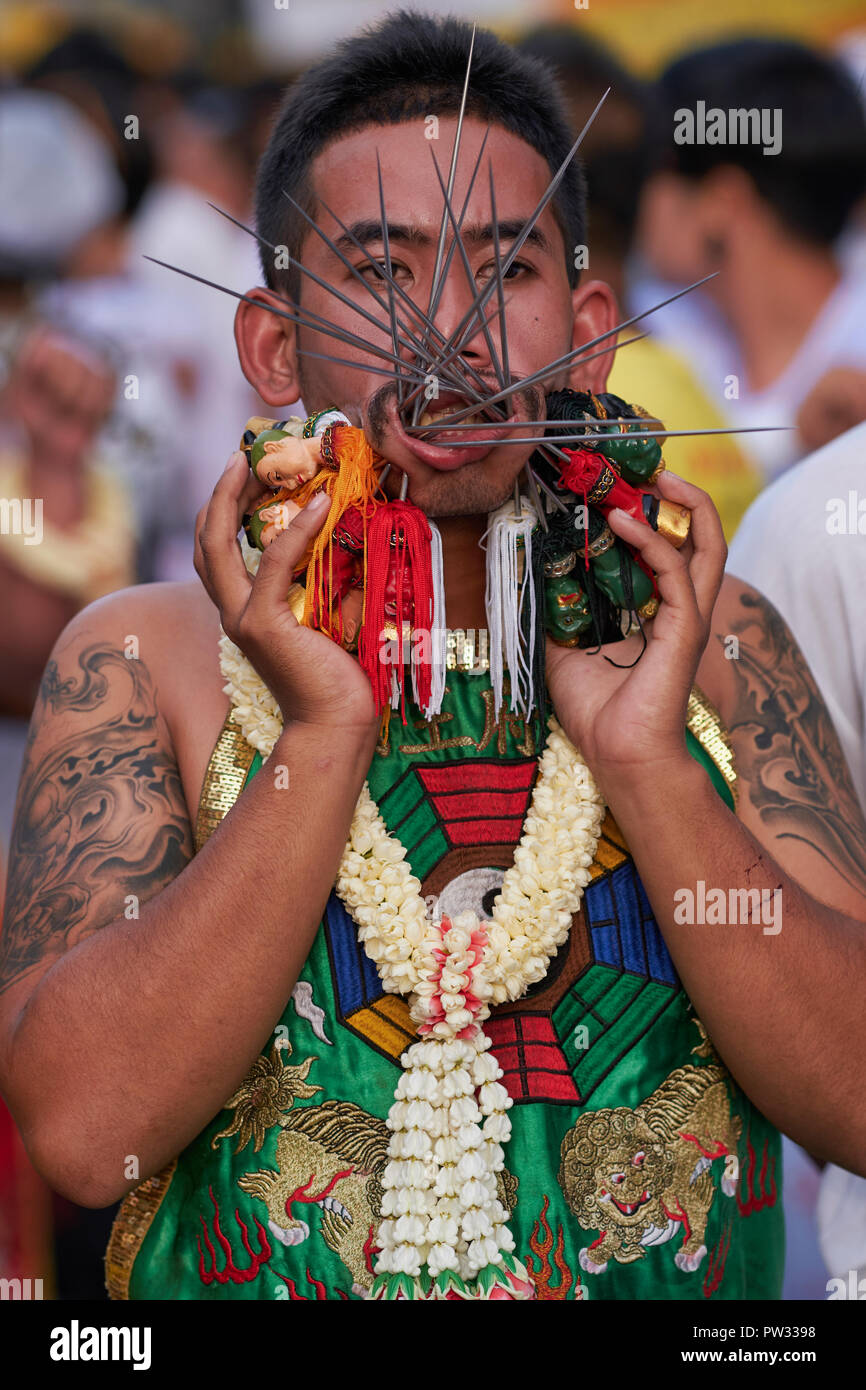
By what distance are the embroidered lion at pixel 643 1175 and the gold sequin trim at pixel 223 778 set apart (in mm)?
664

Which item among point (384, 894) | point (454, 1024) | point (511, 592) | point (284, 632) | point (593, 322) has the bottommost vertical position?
point (454, 1024)

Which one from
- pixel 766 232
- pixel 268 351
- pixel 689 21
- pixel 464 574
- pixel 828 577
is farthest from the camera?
pixel 689 21

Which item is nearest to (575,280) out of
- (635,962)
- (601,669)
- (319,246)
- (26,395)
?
(319,246)

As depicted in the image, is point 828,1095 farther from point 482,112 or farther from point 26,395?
point 26,395

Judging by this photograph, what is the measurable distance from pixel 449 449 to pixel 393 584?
20 cm

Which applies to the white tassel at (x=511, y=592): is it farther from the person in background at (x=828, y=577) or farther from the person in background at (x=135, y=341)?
the person in background at (x=135, y=341)

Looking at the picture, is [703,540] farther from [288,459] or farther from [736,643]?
[288,459]

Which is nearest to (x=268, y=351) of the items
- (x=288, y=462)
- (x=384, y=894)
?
(x=288, y=462)

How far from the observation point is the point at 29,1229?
12.4ft

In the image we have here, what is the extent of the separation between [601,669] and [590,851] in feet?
0.85

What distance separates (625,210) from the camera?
4.50 metres


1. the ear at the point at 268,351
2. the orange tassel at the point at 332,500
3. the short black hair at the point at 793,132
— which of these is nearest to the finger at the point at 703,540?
the orange tassel at the point at 332,500

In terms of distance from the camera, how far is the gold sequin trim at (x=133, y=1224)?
2043mm

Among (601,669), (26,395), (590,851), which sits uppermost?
(26,395)
